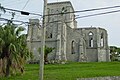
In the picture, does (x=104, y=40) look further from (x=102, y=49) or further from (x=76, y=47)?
(x=76, y=47)

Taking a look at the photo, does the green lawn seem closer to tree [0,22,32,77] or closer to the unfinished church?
tree [0,22,32,77]

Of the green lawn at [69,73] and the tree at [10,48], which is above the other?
the tree at [10,48]

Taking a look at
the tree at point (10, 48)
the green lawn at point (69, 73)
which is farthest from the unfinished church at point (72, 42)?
the tree at point (10, 48)

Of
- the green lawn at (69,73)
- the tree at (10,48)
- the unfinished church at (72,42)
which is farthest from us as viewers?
the unfinished church at (72,42)

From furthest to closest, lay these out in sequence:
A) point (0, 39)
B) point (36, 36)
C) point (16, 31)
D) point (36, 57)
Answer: point (36, 36) → point (36, 57) → point (16, 31) → point (0, 39)

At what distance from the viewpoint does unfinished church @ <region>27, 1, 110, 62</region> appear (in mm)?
67938

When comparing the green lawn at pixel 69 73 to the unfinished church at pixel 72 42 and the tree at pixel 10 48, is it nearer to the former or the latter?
the tree at pixel 10 48

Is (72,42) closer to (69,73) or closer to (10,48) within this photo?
(69,73)

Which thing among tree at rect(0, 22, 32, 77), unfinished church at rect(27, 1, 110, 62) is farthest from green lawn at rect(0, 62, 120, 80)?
unfinished church at rect(27, 1, 110, 62)

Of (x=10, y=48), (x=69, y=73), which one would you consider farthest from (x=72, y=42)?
(x=10, y=48)

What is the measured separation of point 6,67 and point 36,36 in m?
47.6

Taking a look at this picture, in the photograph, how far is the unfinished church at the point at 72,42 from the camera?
223ft

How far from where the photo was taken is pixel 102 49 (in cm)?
7106

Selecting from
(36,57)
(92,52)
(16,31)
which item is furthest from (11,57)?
(92,52)
